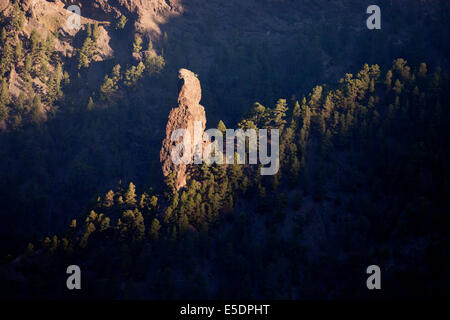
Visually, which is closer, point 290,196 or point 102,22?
point 290,196

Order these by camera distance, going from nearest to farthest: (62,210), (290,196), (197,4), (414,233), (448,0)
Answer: (414,233)
(290,196)
(62,210)
(448,0)
(197,4)

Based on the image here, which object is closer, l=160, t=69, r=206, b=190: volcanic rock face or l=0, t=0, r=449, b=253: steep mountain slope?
l=160, t=69, r=206, b=190: volcanic rock face

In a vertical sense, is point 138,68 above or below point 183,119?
above

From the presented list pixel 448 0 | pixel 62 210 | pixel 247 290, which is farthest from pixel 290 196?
pixel 448 0

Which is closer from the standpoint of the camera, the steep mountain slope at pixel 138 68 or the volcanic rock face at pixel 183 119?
the volcanic rock face at pixel 183 119

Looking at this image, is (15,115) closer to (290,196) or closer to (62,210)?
(62,210)

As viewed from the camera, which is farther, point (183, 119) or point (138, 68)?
point (138, 68)
